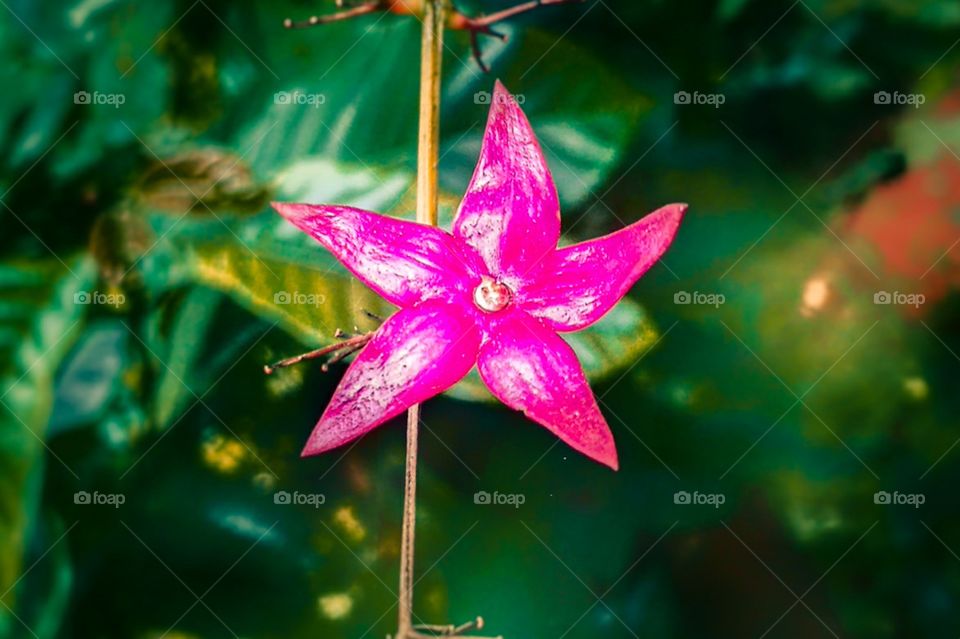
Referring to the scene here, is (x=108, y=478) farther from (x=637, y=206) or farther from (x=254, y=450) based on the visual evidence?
(x=637, y=206)

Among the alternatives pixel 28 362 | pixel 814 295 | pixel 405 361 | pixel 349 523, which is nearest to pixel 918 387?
pixel 814 295

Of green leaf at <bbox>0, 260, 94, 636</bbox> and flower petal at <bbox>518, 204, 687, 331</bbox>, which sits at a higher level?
flower petal at <bbox>518, 204, 687, 331</bbox>

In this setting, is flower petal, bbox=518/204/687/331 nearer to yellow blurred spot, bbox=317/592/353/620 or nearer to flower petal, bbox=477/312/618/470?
flower petal, bbox=477/312/618/470

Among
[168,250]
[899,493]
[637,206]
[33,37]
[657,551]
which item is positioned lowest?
[657,551]

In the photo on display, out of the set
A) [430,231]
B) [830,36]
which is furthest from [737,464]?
[830,36]

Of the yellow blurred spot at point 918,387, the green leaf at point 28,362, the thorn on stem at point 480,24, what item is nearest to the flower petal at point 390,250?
the thorn on stem at point 480,24

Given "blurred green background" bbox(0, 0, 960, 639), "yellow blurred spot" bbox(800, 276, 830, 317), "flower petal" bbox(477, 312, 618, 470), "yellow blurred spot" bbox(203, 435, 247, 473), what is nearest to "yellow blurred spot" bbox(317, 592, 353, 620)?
"blurred green background" bbox(0, 0, 960, 639)
